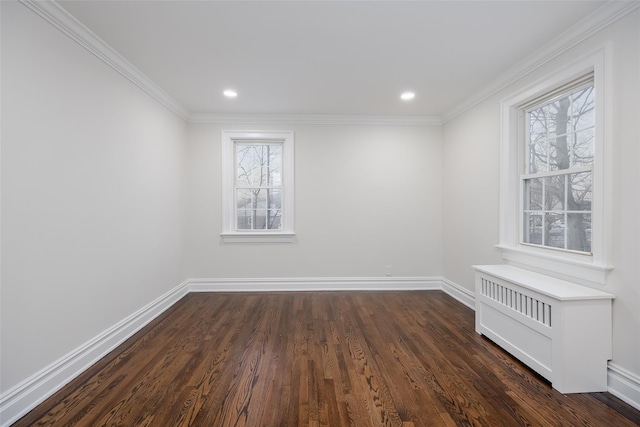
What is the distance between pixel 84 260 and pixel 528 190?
4.01m

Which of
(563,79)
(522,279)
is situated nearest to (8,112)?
(522,279)

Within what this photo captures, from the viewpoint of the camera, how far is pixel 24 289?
168 centimetres

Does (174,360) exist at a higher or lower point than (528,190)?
lower

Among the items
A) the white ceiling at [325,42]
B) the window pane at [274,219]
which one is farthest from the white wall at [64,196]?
the window pane at [274,219]

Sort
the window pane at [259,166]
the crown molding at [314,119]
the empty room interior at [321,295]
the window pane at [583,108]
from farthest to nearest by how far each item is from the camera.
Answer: the window pane at [259,166]
the crown molding at [314,119]
the window pane at [583,108]
the empty room interior at [321,295]

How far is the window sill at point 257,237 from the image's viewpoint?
4098mm

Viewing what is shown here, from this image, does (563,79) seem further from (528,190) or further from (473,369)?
(473,369)

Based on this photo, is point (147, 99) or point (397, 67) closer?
point (397, 67)

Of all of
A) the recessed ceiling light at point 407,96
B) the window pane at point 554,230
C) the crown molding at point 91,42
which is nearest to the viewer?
the crown molding at point 91,42

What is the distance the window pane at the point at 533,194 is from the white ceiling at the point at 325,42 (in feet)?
3.79

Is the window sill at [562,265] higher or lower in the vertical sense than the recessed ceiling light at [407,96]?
lower

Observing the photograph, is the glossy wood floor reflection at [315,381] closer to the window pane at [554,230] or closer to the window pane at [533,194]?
the window pane at [554,230]

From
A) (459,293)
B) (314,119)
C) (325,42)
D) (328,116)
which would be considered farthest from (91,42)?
(459,293)

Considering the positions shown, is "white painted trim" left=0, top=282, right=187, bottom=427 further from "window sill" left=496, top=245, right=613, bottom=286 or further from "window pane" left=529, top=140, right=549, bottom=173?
"window pane" left=529, top=140, right=549, bottom=173
